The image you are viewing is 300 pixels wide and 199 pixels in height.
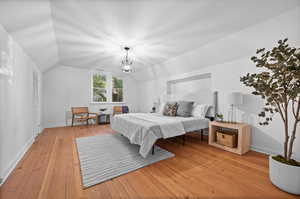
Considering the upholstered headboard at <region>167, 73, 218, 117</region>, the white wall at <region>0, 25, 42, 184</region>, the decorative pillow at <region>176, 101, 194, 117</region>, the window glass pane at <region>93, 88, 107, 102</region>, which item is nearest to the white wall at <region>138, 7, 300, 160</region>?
the upholstered headboard at <region>167, 73, 218, 117</region>

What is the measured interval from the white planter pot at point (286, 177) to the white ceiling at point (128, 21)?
6.90 feet

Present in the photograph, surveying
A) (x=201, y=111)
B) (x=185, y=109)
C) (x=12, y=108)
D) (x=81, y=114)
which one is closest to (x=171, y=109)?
(x=185, y=109)

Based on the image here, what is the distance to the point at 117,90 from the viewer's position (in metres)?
6.03

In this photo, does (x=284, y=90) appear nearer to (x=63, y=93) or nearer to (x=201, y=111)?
(x=201, y=111)

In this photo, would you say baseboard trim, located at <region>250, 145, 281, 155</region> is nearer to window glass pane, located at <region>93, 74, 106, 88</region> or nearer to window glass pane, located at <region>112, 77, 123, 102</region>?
window glass pane, located at <region>112, 77, 123, 102</region>

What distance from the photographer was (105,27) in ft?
7.31

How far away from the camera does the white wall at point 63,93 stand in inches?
175

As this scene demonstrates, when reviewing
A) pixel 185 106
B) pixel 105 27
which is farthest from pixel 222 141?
pixel 105 27

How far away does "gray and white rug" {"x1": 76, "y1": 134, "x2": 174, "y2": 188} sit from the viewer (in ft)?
5.47

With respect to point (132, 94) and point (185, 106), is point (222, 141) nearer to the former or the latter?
point (185, 106)

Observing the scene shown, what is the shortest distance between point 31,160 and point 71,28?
7.98ft

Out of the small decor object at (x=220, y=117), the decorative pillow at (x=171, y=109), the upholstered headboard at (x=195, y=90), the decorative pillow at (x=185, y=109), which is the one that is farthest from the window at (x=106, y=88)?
the small decor object at (x=220, y=117)

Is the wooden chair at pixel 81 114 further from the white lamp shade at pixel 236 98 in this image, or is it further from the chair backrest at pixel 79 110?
the white lamp shade at pixel 236 98

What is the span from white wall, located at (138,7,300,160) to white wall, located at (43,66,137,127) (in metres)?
3.66
